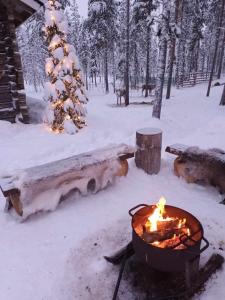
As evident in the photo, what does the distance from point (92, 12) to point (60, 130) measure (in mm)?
18796

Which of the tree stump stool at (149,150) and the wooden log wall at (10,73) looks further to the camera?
the wooden log wall at (10,73)

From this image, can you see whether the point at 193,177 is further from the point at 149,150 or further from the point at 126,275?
the point at 126,275

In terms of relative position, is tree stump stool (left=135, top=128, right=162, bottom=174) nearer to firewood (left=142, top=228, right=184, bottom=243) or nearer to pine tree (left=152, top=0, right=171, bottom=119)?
firewood (left=142, top=228, right=184, bottom=243)

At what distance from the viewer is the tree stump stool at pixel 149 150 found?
6020mm

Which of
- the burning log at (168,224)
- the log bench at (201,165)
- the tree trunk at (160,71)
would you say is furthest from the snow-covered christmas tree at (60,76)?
the burning log at (168,224)

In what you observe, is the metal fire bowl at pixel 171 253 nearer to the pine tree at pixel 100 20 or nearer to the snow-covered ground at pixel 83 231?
the snow-covered ground at pixel 83 231

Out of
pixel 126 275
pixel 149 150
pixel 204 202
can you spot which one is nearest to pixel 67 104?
pixel 149 150

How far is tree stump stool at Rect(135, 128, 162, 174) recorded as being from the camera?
6.02 meters

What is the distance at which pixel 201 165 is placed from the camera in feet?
18.3

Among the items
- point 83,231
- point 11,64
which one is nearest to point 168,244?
point 83,231

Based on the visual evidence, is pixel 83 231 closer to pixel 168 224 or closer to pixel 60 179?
pixel 60 179

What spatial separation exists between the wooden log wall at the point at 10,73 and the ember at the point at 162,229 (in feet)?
28.7

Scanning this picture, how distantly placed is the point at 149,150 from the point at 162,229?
115 inches

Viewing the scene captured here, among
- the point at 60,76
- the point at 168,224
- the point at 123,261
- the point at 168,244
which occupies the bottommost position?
the point at 123,261
